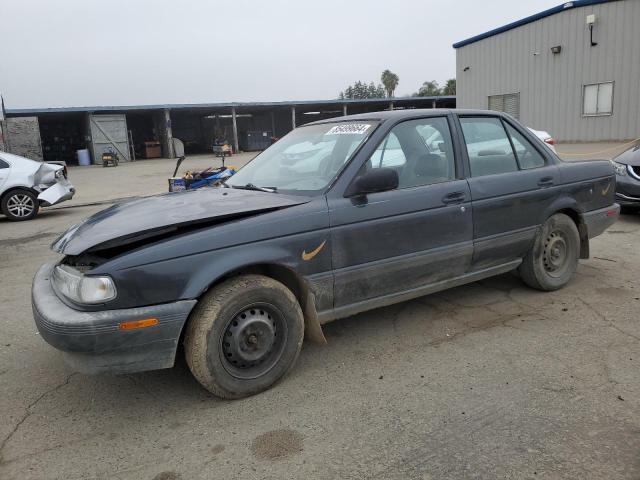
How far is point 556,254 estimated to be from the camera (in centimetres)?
464

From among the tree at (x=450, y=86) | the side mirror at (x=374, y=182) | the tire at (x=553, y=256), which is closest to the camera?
the side mirror at (x=374, y=182)

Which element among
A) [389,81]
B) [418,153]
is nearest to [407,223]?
[418,153]

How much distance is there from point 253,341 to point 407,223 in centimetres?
133

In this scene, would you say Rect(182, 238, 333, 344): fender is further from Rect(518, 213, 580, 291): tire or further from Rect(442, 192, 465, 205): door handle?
Rect(518, 213, 580, 291): tire

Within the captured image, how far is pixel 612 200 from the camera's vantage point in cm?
505

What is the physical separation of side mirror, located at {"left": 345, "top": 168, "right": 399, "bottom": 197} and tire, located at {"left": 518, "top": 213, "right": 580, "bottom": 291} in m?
1.81

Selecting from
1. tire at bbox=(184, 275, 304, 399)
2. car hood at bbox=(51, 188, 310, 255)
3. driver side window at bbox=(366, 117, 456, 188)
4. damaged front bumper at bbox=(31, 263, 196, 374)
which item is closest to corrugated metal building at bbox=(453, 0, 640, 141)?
driver side window at bbox=(366, 117, 456, 188)

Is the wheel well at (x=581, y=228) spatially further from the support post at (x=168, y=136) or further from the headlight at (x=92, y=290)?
the support post at (x=168, y=136)

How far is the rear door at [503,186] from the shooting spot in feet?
13.2

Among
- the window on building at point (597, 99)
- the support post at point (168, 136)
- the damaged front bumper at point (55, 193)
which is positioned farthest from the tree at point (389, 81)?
the damaged front bumper at point (55, 193)

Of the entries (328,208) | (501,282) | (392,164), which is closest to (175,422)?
(328,208)

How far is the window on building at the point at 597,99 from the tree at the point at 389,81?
6784 cm

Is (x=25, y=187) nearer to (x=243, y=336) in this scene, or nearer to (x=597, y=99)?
(x=243, y=336)

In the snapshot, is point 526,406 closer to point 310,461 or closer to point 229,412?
point 310,461
